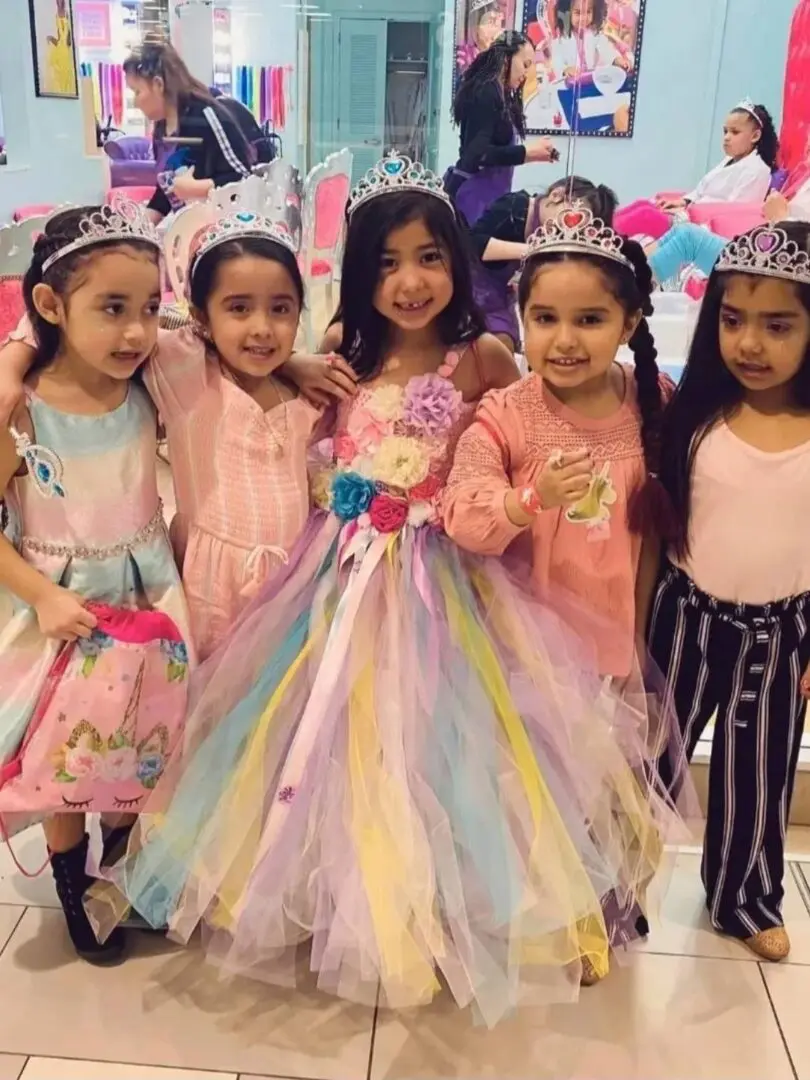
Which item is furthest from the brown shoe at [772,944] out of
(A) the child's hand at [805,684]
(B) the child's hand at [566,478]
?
(B) the child's hand at [566,478]

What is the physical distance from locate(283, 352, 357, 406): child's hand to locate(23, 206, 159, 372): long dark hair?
0.83 ft

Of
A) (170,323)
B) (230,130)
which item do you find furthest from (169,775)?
(230,130)

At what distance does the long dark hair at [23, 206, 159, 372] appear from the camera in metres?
1.21

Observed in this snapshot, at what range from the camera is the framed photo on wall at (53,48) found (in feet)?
8.11

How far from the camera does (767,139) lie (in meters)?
2.24

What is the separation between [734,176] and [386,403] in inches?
53.4

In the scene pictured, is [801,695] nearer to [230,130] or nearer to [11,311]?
[11,311]

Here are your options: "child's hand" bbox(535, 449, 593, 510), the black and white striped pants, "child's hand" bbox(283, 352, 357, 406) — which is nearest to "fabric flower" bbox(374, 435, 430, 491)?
"child's hand" bbox(283, 352, 357, 406)

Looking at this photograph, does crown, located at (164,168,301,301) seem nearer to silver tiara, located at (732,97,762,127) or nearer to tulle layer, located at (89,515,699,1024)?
tulle layer, located at (89,515,699,1024)

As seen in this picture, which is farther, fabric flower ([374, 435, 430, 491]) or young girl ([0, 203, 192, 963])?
fabric flower ([374, 435, 430, 491])

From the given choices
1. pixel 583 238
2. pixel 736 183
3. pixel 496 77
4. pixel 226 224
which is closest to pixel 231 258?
pixel 226 224

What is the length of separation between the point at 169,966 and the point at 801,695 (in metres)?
0.96

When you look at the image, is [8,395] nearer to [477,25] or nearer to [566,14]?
[477,25]

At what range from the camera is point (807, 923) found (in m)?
1.49
